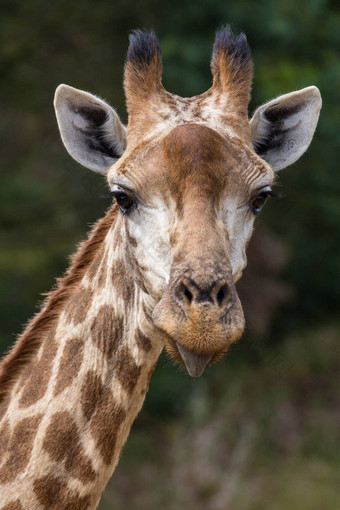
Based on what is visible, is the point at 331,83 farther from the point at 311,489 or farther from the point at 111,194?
the point at 111,194

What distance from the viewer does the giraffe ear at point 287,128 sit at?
18.5 ft

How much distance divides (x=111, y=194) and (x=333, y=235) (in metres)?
12.5

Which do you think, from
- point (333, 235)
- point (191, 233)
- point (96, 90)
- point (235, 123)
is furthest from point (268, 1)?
point (191, 233)

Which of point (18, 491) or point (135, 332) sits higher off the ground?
point (135, 332)

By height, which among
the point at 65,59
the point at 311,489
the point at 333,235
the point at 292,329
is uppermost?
the point at 65,59

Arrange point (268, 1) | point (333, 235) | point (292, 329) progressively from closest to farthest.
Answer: point (268, 1) < point (333, 235) < point (292, 329)

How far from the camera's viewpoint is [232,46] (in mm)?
5559

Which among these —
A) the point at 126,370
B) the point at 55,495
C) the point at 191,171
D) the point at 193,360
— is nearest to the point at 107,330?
the point at 126,370

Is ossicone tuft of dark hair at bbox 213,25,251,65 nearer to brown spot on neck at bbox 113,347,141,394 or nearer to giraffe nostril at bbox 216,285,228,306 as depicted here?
giraffe nostril at bbox 216,285,228,306

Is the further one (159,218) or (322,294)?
(322,294)

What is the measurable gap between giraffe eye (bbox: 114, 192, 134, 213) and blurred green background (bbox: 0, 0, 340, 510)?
6683mm

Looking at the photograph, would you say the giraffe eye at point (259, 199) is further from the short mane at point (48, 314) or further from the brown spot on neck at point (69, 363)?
the brown spot on neck at point (69, 363)

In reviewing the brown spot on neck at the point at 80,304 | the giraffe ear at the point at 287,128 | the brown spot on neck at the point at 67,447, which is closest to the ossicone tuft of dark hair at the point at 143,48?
the giraffe ear at the point at 287,128

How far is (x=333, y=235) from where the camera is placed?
1695 cm
